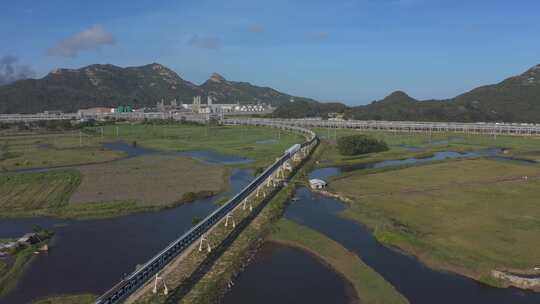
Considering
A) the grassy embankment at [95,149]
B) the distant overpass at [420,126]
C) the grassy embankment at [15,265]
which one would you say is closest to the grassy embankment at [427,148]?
the distant overpass at [420,126]

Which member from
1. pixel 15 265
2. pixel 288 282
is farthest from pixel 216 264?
pixel 15 265

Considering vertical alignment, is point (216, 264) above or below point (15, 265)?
above

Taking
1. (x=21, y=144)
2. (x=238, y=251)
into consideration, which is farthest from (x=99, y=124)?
(x=238, y=251)

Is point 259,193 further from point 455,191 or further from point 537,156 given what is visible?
point 537,156

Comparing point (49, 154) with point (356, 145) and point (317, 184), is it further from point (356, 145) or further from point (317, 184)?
point (356, 145)

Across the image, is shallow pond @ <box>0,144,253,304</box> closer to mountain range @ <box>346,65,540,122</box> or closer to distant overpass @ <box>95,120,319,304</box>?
distant overpass @ <box>95,120,319,304</box>

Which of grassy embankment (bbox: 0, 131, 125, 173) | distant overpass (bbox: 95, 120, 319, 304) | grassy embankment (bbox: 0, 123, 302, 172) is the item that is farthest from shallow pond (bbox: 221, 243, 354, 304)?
grassy embankment (bbox: 0, 131, 125, 173)
